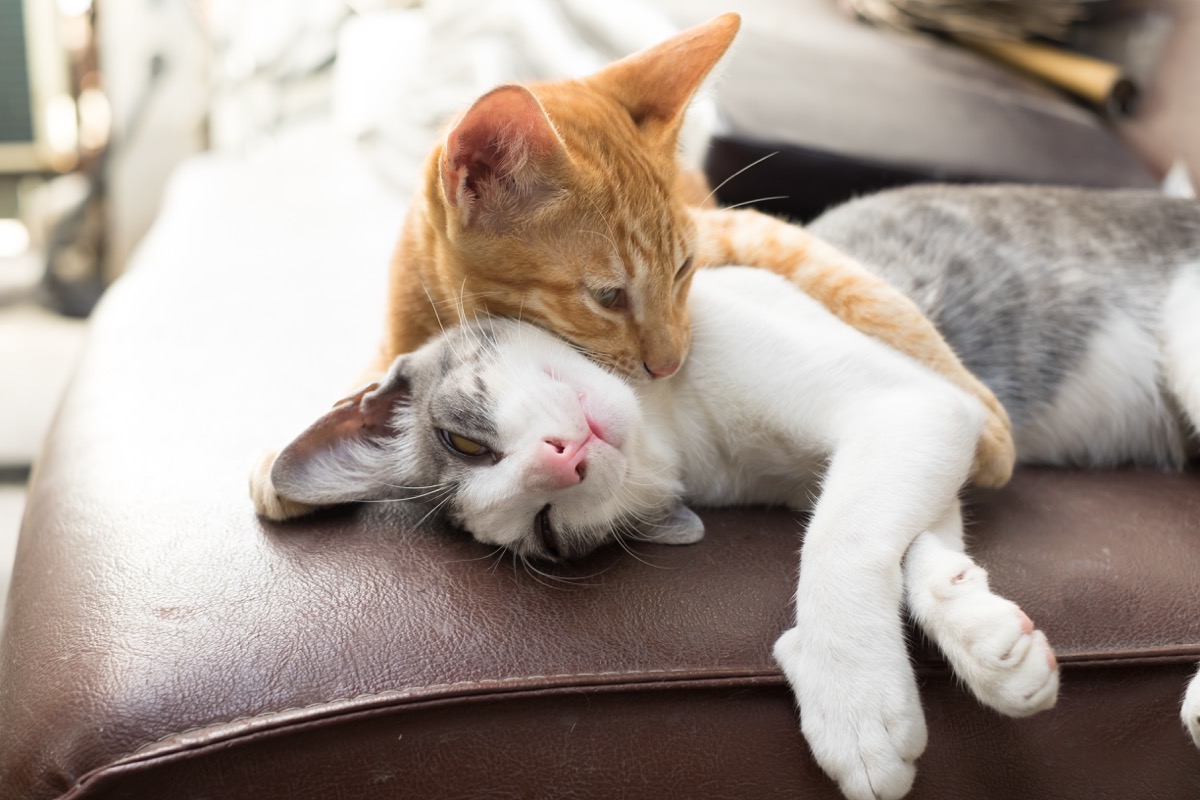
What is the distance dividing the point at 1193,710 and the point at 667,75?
31.9 inches

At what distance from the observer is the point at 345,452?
3.06 feet

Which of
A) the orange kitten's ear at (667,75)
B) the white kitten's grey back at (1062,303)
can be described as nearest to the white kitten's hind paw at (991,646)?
the white kitten's grey back at (1062,303)

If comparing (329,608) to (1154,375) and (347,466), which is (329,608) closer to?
(347,466)

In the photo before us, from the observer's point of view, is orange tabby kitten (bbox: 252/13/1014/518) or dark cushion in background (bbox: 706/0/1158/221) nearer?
orange tabby kitten (bbox: 252/13/1014/518)

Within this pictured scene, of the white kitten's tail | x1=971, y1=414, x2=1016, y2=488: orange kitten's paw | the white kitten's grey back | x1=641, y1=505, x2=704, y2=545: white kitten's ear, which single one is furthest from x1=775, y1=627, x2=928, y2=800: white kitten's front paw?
the white kitten's tail

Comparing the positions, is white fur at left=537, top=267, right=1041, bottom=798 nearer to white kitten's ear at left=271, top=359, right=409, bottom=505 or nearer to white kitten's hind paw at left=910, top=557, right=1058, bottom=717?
white kitten's hind paw at left=910, top=557, right=1058, bottom=717

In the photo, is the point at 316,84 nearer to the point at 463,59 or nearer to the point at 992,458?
the point at 463,59

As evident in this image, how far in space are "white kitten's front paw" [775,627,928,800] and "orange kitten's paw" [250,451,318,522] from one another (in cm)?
45

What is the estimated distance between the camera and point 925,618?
80 centimetres

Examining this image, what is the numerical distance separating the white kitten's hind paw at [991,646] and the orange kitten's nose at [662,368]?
1.11 feet

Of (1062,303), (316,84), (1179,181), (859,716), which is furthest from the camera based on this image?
(316,84)

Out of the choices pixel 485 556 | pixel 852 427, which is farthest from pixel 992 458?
pixel 485 556

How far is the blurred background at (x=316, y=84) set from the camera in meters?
1.68

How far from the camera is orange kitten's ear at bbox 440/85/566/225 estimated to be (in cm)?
87
